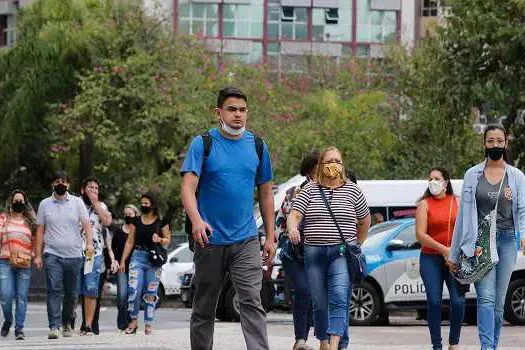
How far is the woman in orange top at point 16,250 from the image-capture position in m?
19.1

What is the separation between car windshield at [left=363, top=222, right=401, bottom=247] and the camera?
23.5m

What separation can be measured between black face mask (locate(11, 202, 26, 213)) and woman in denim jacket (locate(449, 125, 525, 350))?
704cm

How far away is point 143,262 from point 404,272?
536 centimetres

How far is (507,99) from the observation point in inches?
1303

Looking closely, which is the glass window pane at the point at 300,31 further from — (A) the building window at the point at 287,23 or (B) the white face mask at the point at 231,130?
(B) the white face mask at the point at 231,130

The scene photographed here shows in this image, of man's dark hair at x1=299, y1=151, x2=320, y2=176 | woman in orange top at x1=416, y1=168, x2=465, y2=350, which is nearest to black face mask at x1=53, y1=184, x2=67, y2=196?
man's dark hair at x1=299, y1=151, x2=320, y2=176

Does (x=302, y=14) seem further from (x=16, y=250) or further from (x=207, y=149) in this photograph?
(x=207, y=149)

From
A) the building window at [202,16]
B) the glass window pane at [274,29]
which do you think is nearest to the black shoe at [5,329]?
the building window at [202,16]

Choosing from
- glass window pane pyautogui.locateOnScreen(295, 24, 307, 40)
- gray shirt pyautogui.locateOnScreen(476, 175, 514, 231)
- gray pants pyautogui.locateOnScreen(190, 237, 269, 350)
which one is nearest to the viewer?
gray pants pyautogui.locateOnScreen(190, 237, 269, 350)

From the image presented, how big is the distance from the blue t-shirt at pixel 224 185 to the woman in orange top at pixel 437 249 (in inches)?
146

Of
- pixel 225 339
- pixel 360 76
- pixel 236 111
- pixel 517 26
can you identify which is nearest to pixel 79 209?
pixel 225 339

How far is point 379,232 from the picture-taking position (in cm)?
2373

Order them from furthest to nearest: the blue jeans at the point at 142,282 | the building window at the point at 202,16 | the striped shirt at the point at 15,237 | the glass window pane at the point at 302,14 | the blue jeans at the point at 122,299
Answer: the glass window pane at the point at 302,14, the building window at the point at 202,16, the blue jeans at the point at 122,299, the striped shirt at the point at 15,237, the blue jeans at the point at 142,282

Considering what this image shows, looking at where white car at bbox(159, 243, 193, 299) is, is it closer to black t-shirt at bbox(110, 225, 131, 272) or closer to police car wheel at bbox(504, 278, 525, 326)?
police car wheel at bbox(504, 278, 525, 326)
